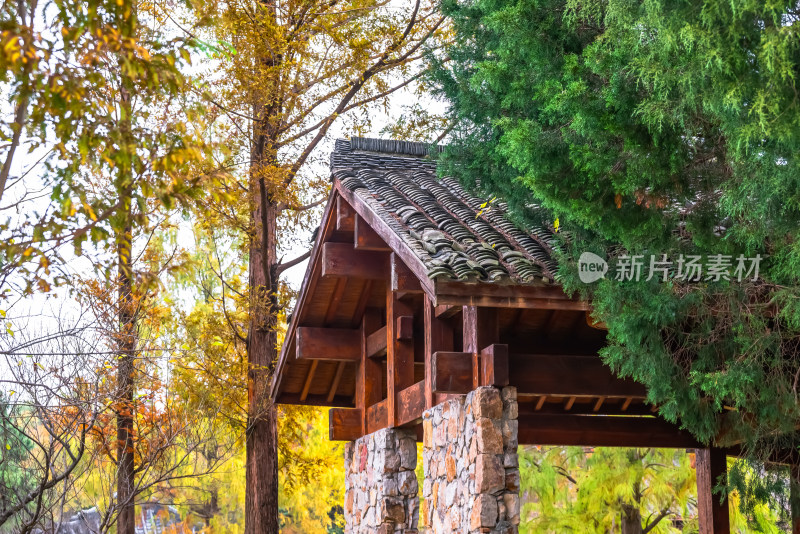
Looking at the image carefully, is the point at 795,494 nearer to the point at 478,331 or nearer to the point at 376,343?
the point at 478,331

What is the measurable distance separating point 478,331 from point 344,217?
2.09 m

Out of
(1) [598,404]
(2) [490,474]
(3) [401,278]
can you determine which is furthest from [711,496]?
(3) [401,278]

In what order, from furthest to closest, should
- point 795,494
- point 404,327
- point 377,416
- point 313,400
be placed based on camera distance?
point 313,400, point 377,416, point 404,327, point 795,494

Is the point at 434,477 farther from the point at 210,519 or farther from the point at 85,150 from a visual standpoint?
the point at 210,519

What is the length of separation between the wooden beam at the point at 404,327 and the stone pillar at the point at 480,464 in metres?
1.29

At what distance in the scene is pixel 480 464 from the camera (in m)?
6.02

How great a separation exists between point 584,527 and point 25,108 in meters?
10.4

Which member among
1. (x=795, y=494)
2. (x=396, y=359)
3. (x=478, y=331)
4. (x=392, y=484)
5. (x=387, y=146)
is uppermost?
(x=387, y=146)

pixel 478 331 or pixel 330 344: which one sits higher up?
pixel 330 344

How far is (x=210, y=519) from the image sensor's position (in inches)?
746

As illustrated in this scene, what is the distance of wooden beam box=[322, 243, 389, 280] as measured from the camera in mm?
7992

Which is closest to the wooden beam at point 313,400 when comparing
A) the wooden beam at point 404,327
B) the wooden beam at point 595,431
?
the wooden beam at point 595,431

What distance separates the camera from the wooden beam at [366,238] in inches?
298

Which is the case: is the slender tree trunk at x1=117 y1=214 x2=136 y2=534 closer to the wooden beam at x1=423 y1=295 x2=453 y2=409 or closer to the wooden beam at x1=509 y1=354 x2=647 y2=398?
the wooden beam at x1=423 y1=295 x2=453 y2=409
